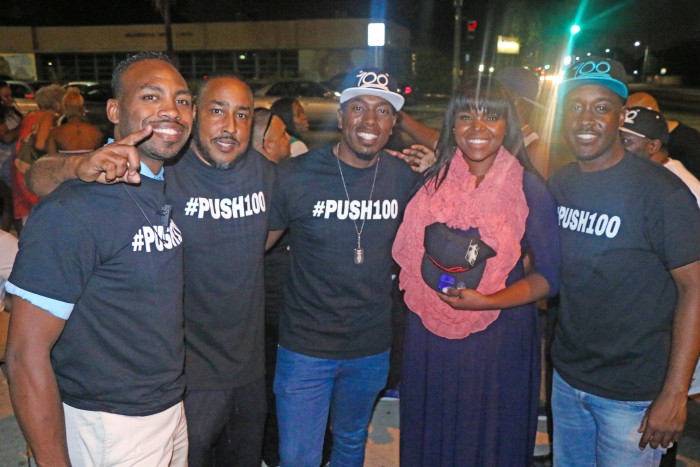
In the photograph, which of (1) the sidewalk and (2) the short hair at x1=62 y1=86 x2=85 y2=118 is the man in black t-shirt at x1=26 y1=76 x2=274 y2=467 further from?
(2) the short hair at x1=62 y1=86 x2=85 y2=118

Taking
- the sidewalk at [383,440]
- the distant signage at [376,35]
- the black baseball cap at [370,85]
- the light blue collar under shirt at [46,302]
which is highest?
the distant signage at [376,35]

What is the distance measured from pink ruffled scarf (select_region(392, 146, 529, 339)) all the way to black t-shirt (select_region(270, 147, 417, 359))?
184 millimetres

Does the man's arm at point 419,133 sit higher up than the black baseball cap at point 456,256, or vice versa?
the man's arm at point 419,133

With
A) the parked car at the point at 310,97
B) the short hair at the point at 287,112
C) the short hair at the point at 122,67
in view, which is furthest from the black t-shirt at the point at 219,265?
the parked car at the point at 310,97

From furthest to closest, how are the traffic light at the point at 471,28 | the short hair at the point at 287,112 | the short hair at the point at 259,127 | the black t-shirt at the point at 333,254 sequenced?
the traffic light at the point at 471,28 < the short hair at the point at 287,112 < the short hair at the point at 259,127 < the black t-shirt at the point at 333,254

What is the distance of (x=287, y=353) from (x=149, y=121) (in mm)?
1450

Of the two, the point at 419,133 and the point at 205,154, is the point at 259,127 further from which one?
the point at 205,154

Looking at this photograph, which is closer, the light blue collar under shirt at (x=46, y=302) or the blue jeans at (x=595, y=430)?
the light blue collar under shirt at (x=46, y=302)

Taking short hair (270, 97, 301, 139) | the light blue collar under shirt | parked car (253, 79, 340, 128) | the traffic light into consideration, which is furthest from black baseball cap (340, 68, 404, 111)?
parked car (253, 79, 340, 128)

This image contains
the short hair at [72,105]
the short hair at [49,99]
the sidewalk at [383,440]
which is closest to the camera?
the sidewalk at [383,440]

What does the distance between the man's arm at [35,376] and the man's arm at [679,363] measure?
7.55 feet

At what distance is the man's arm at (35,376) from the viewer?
1849 mm

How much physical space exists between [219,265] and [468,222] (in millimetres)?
1179

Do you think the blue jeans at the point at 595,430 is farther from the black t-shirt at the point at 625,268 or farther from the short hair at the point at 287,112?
the short hair at the point at 287,112
